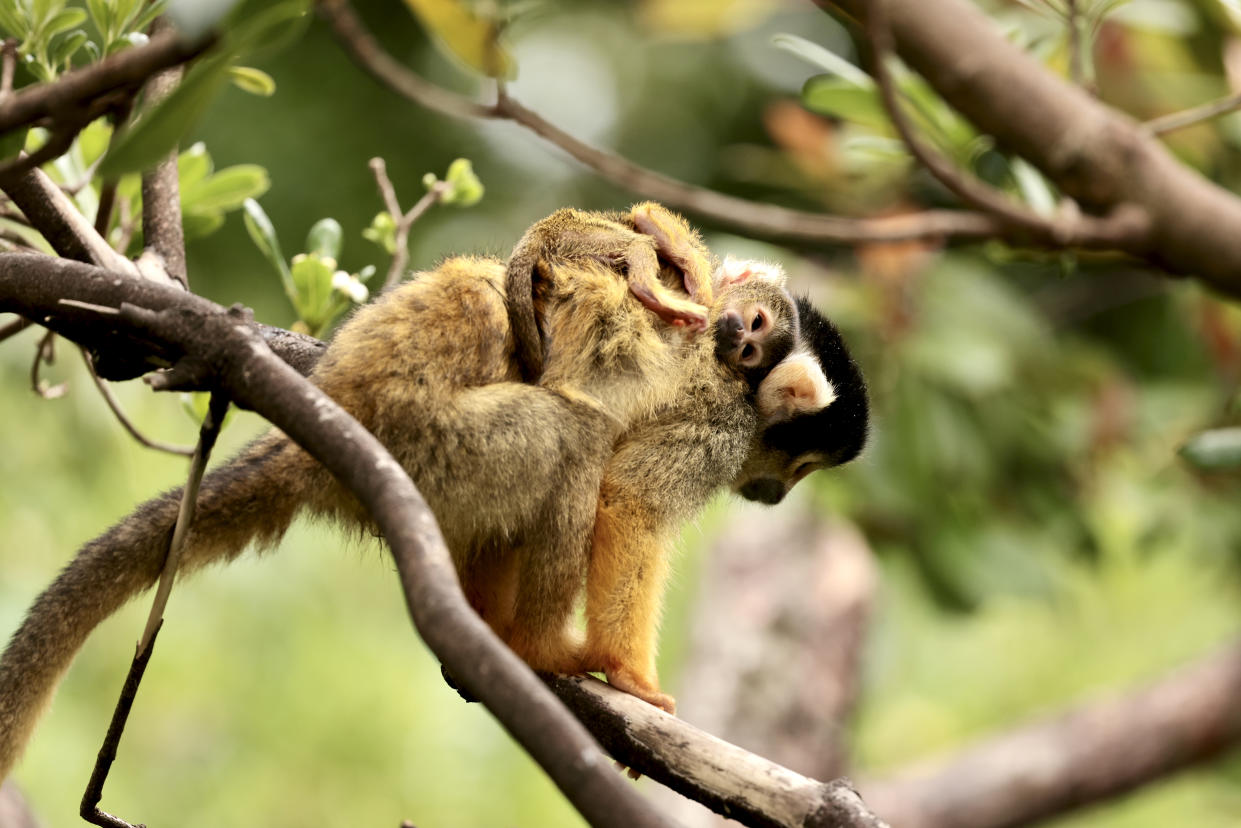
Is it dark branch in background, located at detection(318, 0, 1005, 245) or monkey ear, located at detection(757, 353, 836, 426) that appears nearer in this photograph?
dark branch in background, located at detection(318, 0, 1005, 245)

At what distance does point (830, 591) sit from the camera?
18.6ft

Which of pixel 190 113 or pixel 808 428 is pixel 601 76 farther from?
pixel 190 113

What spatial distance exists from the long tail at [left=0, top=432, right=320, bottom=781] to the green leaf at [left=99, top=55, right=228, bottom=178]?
85 cm

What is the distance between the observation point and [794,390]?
8.00 ft

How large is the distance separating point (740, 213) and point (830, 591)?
4122 mm

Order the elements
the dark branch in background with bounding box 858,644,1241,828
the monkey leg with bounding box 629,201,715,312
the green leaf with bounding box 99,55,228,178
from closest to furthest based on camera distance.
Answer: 1. the green leaf with bounding box 99,55,228,178
2. the monkey leg with bounding box 629,201,715,312
3. the dark branch in background with bounding box 858,644,1241,828

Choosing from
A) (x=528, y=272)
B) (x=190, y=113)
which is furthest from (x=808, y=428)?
(x=190, y=113)

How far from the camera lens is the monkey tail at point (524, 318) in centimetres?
205

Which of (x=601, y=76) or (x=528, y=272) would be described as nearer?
(x=528, y=272)

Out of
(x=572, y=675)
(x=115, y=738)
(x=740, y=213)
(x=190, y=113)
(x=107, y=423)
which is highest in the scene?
(x=190, y=113)

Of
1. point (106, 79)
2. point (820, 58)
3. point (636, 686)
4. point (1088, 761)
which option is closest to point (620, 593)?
point (636, 686)

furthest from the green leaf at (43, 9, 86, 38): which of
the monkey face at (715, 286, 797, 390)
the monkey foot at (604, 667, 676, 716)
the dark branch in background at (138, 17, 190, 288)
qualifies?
the monkey foot at (604, 667, 676, 716)

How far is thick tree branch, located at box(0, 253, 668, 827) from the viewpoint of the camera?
0.99 meters

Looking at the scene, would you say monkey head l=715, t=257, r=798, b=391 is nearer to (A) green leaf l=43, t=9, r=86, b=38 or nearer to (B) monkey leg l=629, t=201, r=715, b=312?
(B) monkey leg l=629, t=201, r=715, b=312
